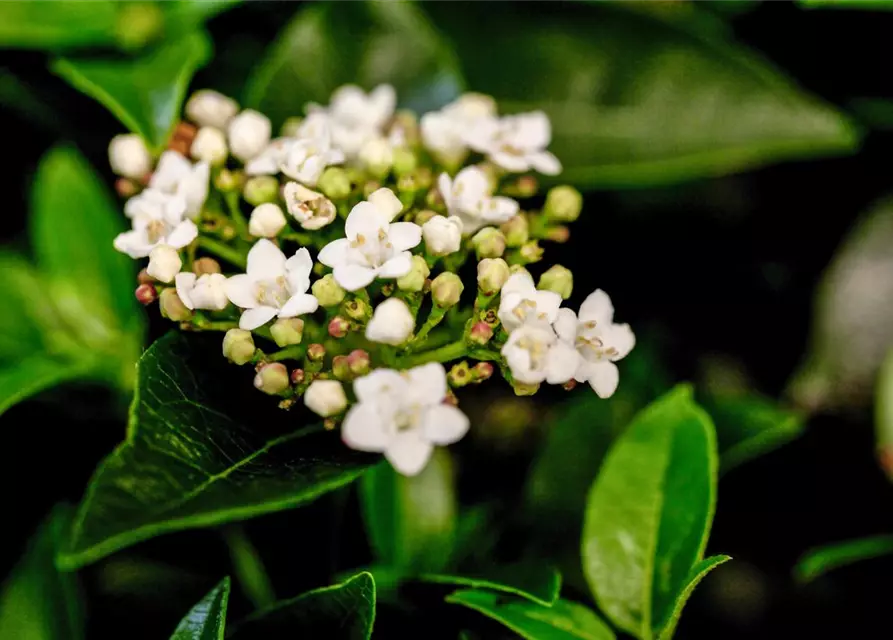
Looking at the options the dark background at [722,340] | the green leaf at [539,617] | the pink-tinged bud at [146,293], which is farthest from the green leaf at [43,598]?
the green leaf at [539,617]

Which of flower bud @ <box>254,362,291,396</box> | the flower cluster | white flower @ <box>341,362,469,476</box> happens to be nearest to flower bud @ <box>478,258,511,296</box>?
the flower cluster

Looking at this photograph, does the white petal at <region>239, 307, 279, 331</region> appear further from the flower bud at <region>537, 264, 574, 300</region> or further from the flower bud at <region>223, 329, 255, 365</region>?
the flower bud at <region>537, 264, 574, 300</region>

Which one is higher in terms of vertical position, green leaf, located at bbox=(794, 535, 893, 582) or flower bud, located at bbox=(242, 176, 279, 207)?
flower bud, located at bbox=(242, 176, 279, 207)

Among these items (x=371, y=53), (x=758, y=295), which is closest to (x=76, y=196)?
(x=371, y=53)

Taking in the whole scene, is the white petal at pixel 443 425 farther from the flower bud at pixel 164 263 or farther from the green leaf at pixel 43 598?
the green leaf at pixel 43 598

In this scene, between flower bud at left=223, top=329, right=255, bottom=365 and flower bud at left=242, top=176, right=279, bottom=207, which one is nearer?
flower bud at left=223, top=329, right=255, bottom=365

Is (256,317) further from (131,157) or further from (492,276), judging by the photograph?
(131,157)
